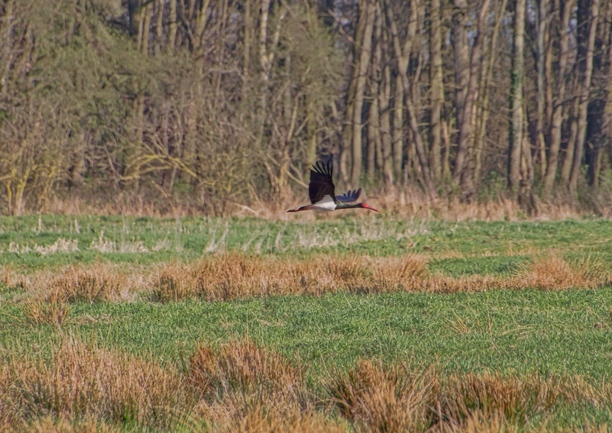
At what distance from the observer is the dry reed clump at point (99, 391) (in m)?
6.86

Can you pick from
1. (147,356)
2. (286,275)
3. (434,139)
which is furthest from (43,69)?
(147,356)

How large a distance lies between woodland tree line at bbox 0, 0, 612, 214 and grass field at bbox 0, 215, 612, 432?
9.35 meters

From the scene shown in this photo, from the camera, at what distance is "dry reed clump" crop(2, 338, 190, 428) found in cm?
686

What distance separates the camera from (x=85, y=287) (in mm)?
13148

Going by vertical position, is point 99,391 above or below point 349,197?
below

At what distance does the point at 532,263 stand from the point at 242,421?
9.71m

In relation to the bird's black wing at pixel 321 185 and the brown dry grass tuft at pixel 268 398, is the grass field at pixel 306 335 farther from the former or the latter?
the bird's black wing at pixel 321 185

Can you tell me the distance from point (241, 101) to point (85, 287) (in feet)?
65.0

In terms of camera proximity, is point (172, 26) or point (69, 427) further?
point (172, 26)

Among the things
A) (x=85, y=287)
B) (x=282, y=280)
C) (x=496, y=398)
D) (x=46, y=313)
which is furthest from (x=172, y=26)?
(x=496, y=398)

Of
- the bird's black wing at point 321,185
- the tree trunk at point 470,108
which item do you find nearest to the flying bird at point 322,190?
the bird's black wing at point 321,185

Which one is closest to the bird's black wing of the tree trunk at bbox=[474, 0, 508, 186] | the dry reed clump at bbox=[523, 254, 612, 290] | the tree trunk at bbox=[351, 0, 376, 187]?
the dry reed clump at bbox=[523, 254, 612, 290]

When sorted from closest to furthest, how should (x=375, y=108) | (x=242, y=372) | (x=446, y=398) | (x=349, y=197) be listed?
(x=446, y=398) → (x=242, y=372) → (x=349, y=197) → (x=375, y=108)

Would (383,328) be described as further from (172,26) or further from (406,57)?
(172,26)
